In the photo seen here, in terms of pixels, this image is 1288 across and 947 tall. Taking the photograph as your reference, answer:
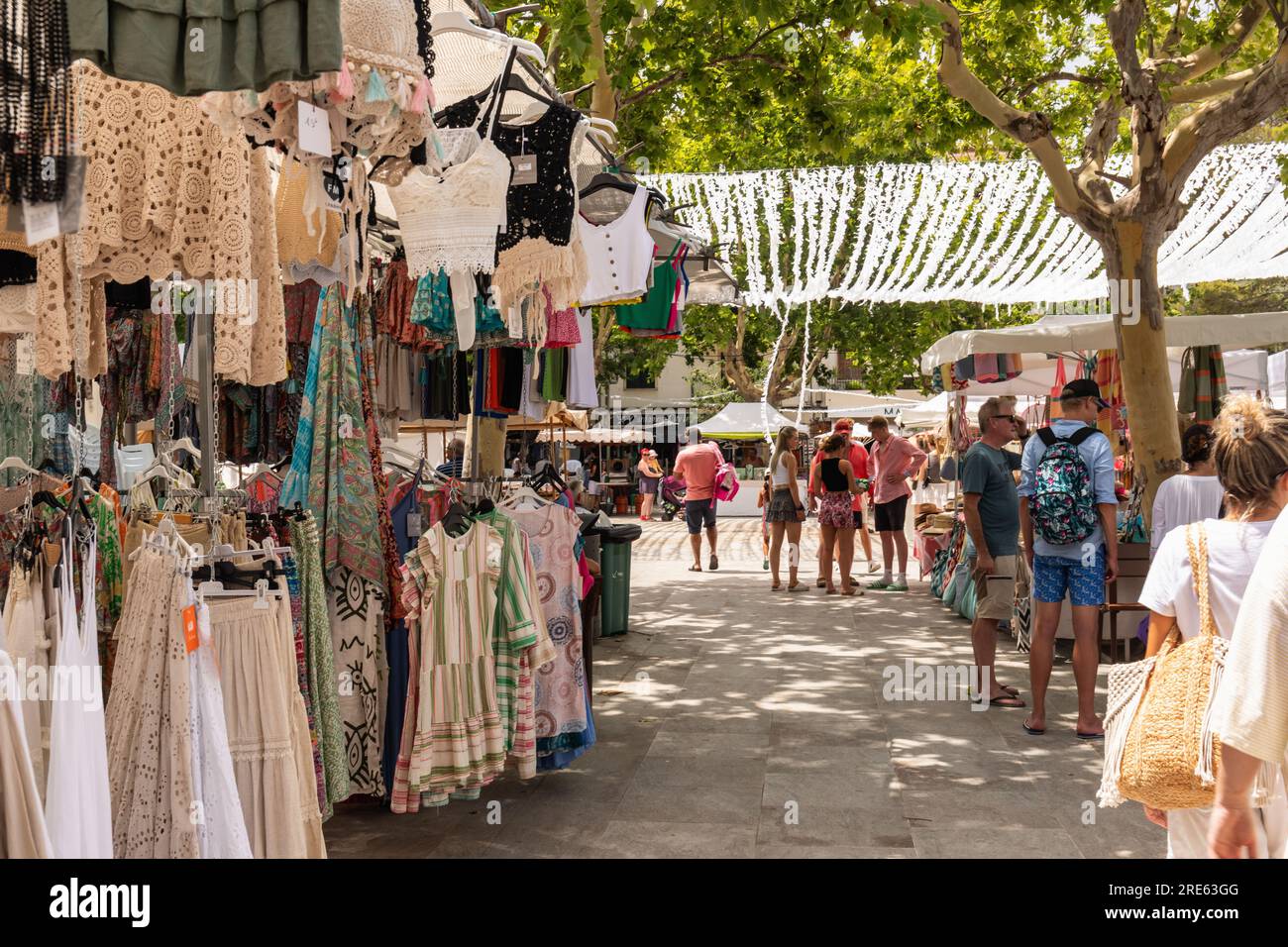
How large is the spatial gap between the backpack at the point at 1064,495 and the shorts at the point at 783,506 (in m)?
6.30

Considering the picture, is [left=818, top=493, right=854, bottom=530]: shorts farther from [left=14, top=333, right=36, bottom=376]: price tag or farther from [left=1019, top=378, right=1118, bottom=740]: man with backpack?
→ [left=14, top=333, right=36, bottom=376]: price tag

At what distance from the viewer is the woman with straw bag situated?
2627mm

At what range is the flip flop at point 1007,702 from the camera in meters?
6.84

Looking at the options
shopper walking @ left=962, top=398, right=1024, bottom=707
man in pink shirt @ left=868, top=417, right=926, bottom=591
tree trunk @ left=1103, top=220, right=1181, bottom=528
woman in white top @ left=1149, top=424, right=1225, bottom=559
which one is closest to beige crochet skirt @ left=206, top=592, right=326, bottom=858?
shopper walking @ left=962, top=398, right=1024, bottom=707

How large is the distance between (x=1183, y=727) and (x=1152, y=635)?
0.35 metres

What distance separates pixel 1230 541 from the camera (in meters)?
2.73

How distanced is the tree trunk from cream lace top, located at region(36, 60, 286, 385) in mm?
6421

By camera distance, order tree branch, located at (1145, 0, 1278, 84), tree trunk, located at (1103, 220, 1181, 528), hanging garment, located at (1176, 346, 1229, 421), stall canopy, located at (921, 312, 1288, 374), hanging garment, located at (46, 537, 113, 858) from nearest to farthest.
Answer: hanging garment, located at (46, 537, 113, 858) < tree trunk, located at (1103, 220, 1181, 528) < stall canopy, located at (921, 312, 1288, 374) < tree branch, located at (1145, 0, 1278, 84) < hanging garment, located at (1176, 346, 1229, 421)

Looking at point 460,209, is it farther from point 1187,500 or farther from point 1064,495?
point 1187,500

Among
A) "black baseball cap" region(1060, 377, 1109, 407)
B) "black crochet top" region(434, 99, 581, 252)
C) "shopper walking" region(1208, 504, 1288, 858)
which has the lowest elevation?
"shopper walking" region(1208, 504, 1288, 858)

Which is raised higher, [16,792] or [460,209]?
[460,209]

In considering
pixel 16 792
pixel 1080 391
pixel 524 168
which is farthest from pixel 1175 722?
pixel 1080 391

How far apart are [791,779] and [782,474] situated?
727 centimetres

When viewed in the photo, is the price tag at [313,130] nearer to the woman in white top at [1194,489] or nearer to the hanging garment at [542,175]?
the hanging garment at [542,175]
